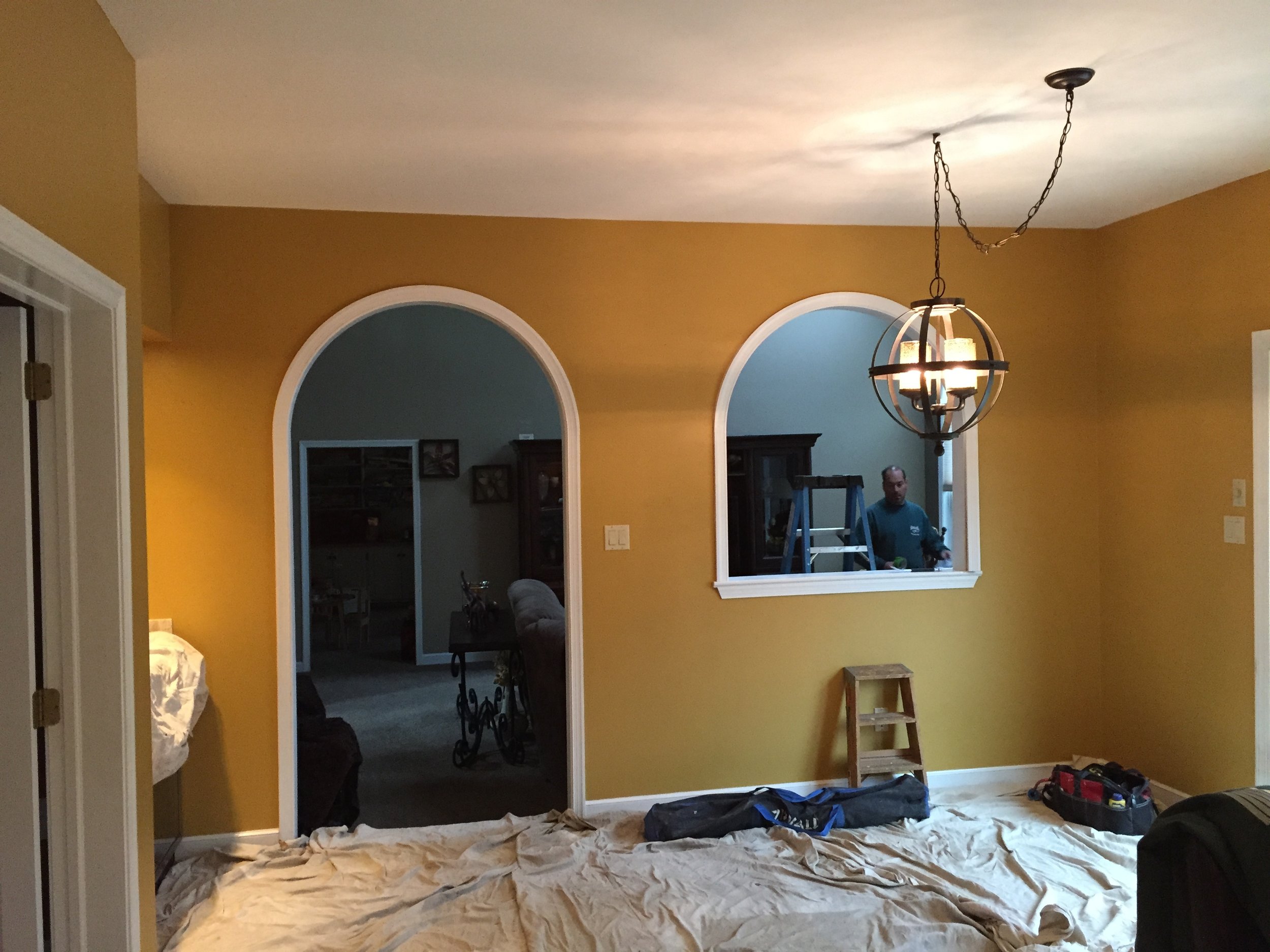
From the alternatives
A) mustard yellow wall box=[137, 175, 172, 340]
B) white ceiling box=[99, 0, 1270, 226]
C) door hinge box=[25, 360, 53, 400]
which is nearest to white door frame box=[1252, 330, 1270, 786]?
white ceiling box=[99, 0, 1270, 226]

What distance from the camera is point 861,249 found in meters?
4.20

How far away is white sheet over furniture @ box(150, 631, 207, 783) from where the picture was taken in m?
3.20

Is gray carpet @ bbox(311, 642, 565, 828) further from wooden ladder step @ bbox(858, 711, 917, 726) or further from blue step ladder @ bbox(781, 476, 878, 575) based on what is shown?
blue step ladder @ bbox(781, 476, 878, 575)

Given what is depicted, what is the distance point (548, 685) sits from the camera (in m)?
4.27

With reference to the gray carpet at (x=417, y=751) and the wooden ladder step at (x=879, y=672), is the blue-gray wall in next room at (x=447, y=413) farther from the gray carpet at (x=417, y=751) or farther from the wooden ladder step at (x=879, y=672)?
the wooden ladder step at (x=879, y=672)

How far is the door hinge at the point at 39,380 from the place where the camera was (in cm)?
204

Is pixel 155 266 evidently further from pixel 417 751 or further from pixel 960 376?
pixel 417 751

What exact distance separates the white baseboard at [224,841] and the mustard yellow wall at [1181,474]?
381cm

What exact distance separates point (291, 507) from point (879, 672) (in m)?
2.67

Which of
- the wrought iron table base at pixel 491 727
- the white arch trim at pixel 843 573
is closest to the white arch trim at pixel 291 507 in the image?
the white arch trim at pixel 843 573

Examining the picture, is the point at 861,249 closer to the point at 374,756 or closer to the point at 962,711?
the point at 962,711

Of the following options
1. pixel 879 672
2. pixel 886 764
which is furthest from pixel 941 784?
pixel 879 672

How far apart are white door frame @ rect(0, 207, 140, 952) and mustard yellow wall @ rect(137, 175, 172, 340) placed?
1.29 m

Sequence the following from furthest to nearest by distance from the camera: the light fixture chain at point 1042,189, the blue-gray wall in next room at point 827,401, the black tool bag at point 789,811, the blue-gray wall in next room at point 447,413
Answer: the blue-gray wall in next room at point 447,413 → the blue-gray wall in next room at point 827,401 → the black tool bag at point 789,811 → the light fixture chain at point 1042,189
